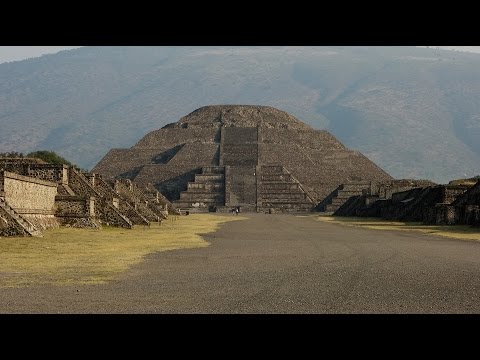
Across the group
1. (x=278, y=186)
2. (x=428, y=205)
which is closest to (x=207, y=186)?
(x=278, y=186)

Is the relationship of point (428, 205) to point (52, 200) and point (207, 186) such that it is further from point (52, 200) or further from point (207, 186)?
point (207, 186)

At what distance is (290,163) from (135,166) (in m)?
25.4

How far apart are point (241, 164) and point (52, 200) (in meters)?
77.7

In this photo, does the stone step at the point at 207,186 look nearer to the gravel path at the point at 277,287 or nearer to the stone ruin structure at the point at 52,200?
the stone ruin structure at the point at 52,200

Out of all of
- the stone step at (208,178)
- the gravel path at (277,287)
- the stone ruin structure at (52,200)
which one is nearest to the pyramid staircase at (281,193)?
the stone step at (208,178)

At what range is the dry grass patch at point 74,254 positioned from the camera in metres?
14.7

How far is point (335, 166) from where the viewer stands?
113 metres

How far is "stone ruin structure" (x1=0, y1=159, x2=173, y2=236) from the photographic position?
26.6 meters

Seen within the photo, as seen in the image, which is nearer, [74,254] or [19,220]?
[74,254]

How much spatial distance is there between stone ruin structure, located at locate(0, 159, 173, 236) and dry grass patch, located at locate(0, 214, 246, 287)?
0.98 meters

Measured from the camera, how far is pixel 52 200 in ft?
110

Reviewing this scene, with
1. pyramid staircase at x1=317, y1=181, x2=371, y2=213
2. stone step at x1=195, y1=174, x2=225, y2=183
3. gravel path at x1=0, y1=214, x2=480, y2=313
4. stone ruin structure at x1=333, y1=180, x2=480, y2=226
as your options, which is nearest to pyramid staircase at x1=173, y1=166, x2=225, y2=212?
stone step at x1=195, y1=174, x2=225, y2=183
